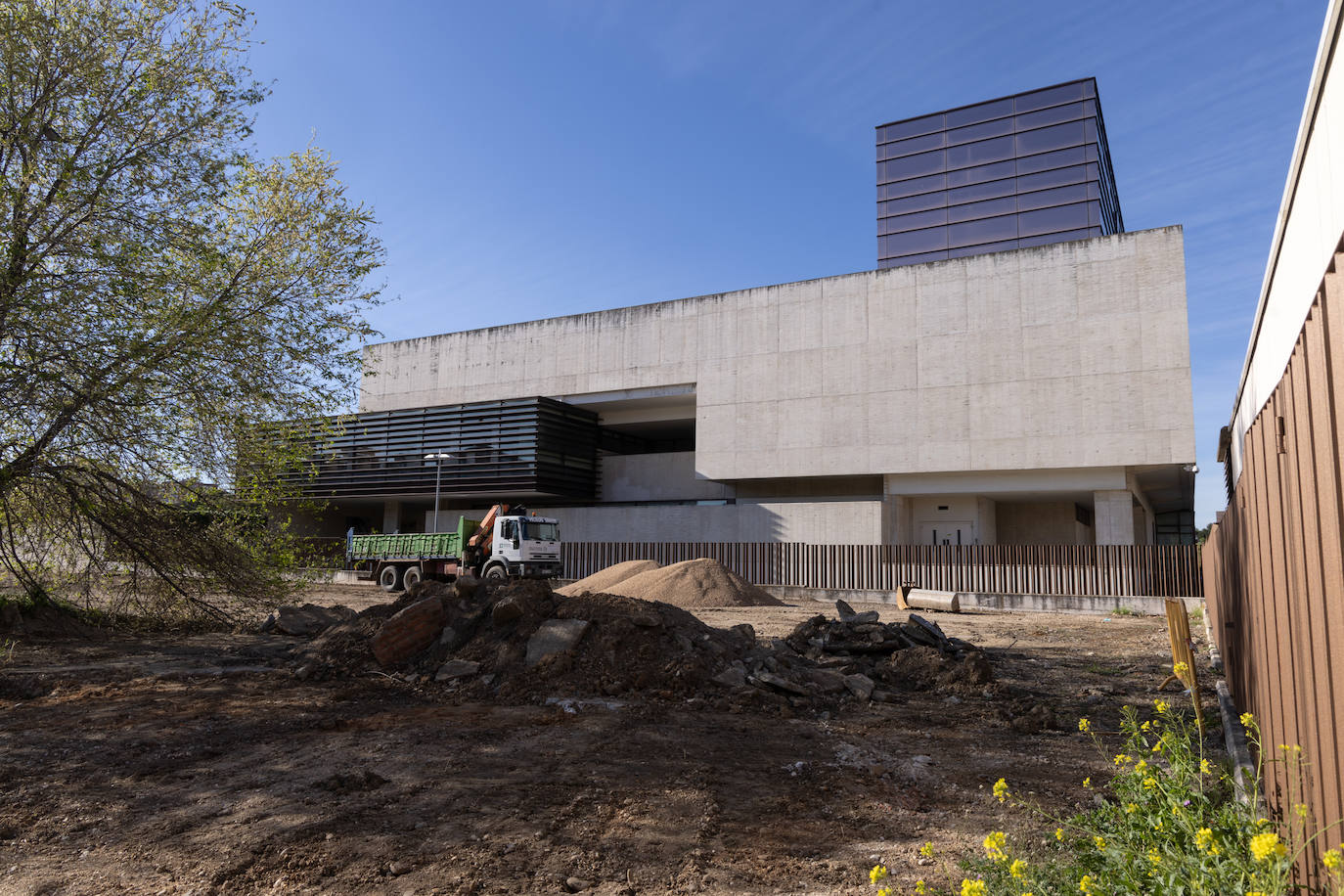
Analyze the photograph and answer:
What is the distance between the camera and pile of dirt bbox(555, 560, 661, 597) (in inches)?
953

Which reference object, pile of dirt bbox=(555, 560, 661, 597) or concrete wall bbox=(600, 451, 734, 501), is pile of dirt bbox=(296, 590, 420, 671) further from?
concrete wall bbox=(600, 451, 734, 501)

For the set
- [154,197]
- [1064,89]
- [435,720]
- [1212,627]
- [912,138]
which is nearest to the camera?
[435,720]

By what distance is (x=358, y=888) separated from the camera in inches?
155

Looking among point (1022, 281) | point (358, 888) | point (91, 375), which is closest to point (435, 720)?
point (358, 888)

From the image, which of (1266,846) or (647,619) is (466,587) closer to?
(647,619)

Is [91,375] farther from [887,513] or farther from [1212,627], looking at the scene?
[887,513]

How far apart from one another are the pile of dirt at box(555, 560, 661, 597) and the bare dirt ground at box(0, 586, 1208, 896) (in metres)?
14.8

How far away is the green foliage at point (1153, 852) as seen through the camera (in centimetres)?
256

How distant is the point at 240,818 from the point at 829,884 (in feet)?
11.6

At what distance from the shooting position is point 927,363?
96.2 feet

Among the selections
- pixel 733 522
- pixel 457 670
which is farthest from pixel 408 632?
pixel 733 522

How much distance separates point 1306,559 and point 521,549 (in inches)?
923

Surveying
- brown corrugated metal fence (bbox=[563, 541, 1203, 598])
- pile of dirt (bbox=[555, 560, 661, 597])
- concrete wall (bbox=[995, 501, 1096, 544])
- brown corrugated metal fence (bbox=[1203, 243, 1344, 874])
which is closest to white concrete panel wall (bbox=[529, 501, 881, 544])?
brown corrugated metal fence (bbox=[563, 541, 1203, 598])

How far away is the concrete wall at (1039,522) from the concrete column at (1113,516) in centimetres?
510
